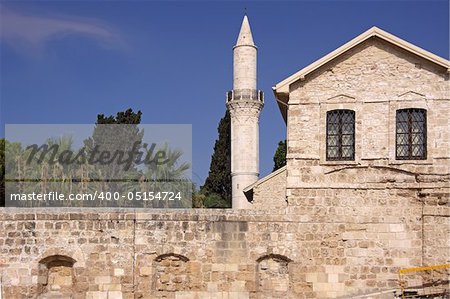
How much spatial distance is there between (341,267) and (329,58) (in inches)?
215

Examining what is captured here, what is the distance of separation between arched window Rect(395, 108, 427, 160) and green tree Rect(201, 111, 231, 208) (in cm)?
3213

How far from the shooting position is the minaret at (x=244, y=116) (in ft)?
141

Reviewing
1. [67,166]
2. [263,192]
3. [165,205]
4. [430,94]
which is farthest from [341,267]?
[67,166]

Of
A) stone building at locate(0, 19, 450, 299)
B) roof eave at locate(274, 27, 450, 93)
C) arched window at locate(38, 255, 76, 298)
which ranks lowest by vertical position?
arched window at locate(38, 255, 76, 298)

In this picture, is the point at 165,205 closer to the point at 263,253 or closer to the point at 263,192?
the point at 263,192

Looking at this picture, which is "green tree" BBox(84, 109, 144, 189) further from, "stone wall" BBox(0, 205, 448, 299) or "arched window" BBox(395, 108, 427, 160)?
"arched window" BBox(395, 108, 427, 160)

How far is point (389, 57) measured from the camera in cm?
1692

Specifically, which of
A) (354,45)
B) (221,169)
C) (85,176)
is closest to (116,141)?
(85,176)

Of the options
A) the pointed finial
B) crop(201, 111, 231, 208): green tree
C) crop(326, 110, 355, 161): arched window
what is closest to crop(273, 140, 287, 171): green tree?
crop(201, 111, 231, 208): green tree

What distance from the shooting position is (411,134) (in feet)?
55.0

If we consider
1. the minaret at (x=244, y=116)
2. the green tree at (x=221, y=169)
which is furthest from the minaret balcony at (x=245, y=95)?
the green tree at (x=221, y=169)

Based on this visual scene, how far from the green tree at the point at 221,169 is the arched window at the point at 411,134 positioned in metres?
32.1

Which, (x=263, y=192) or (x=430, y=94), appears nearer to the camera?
(x=430, y=94)

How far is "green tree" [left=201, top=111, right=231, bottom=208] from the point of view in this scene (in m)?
49.0
